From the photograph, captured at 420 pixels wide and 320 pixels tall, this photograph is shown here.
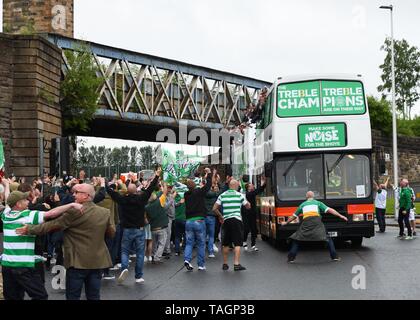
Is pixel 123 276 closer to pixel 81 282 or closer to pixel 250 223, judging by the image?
pixel 81 282

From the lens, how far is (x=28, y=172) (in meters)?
27.7

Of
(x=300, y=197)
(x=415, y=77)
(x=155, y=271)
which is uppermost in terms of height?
(x=415, y=77)

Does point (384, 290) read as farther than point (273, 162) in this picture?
No

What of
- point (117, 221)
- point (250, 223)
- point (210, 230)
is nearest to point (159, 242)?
point (117, 221)

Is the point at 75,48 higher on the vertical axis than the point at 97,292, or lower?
higher

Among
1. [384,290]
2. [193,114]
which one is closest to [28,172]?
[384,290]

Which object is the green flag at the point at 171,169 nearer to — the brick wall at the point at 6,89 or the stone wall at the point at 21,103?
the stone wall at the point at 21,103

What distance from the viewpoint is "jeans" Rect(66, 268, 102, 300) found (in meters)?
8.05

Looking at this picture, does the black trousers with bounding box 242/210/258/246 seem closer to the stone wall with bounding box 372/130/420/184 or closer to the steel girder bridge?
the steel girder bridge

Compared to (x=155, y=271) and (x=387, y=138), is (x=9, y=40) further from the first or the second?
(x=387, y=138)

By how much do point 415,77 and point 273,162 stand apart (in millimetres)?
74432

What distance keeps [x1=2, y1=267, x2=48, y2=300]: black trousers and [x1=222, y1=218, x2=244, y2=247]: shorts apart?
6.07 m

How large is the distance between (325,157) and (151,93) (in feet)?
112

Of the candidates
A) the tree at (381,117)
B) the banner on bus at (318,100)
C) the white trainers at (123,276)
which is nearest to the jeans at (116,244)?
the white trainers at (123,276)
